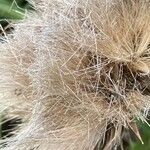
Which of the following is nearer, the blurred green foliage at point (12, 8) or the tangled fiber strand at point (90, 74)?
the tangled fiber strand at point (90, 74)

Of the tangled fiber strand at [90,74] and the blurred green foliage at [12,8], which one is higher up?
the blurred green foliage at [12,8]

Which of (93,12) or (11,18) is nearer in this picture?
(93,12)

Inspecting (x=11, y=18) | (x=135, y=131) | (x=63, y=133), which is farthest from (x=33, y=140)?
(x=11, y=18)

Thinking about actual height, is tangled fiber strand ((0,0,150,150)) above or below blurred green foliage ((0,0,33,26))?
below

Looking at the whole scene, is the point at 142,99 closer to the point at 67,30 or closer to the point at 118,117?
the point at 118,117

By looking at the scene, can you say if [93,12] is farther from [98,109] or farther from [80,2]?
[98,109]

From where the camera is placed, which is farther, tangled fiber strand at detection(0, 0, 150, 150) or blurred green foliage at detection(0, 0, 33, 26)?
blurred green foliage at detection(0, 0, 33, 26)

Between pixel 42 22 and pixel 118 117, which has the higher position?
pixel 42 22

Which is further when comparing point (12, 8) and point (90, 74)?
point (12, 8)
